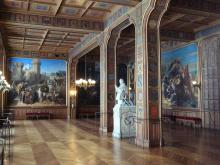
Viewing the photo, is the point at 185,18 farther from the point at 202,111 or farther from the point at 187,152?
the point at 187,152

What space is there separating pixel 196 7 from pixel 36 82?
44.3ft

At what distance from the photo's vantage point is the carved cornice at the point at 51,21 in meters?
10.6

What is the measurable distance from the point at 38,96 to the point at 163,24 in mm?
11334

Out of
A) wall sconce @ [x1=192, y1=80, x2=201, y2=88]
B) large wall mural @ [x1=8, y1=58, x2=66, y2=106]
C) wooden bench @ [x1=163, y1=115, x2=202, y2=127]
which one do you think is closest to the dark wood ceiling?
wall sconce @ [x1=192, y1=80, x2=201, y2=88]

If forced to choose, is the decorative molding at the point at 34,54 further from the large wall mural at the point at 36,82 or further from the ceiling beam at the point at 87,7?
the ceiling beam at the point at 87,7

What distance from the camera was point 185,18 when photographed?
458 inches

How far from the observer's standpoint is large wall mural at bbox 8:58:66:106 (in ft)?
62.6

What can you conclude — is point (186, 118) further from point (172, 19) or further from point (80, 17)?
point (80, 17)

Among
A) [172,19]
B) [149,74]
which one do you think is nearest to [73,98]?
[172,19]

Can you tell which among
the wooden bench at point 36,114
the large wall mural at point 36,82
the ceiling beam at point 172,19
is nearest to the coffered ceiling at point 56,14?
the ceiling beam at point 172,19

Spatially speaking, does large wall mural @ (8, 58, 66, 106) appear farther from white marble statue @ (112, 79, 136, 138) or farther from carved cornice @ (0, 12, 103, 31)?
white marble statue @ (112, 79, 136, 138)

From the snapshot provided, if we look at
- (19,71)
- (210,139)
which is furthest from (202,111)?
(19,71)

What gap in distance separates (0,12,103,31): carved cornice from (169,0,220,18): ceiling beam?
13.0 ft

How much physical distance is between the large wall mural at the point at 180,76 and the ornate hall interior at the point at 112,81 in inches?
2.3
